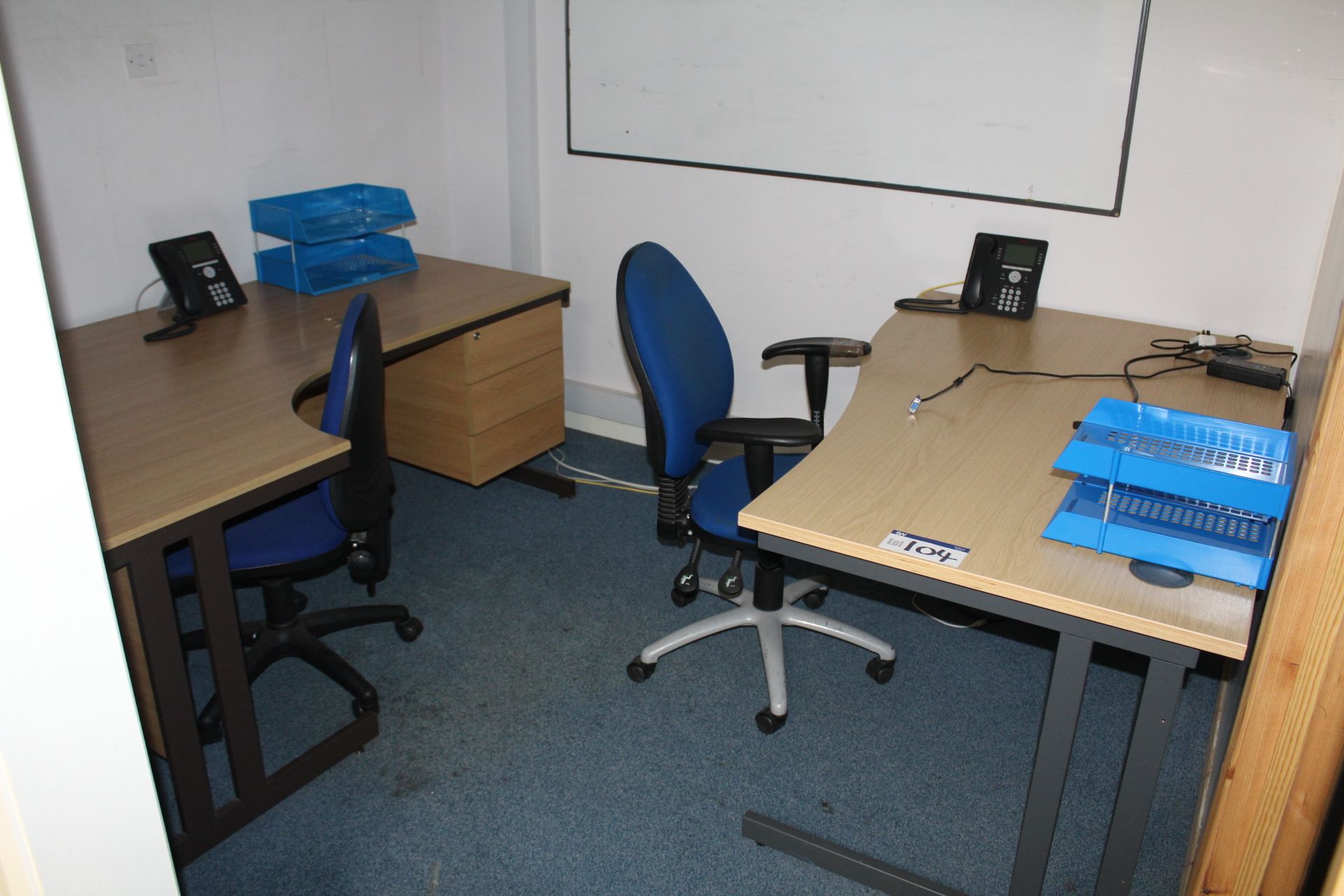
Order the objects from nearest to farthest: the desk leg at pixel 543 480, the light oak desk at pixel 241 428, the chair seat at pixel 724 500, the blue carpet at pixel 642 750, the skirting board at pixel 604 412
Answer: the light oak desk at pixel 241 428 → the blue carpet at pixel 642 750 → the chair seat at pixel 724 500 → the desk leg at pixel 543 480 → the skirting board at pixel 604 412

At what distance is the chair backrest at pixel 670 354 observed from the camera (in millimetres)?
2262

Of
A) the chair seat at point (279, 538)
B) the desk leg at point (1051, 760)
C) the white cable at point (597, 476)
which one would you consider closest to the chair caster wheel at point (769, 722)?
the desk leg at point (1051, 760)

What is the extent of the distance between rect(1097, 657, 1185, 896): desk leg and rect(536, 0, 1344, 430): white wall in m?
1.62

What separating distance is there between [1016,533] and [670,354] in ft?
3.00

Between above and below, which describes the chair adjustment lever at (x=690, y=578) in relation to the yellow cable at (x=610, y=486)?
above

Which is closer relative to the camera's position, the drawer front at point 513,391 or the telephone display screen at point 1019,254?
the telephone display screen at point 1019,254

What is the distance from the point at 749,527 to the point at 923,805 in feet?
2.95

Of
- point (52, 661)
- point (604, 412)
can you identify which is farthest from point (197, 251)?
point (52, 661)

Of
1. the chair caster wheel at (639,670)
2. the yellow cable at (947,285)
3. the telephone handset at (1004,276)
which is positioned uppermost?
the telephone handset at (1004,276)

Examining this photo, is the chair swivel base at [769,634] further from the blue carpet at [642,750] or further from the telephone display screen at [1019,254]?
the telephone display screen at [1019,254]

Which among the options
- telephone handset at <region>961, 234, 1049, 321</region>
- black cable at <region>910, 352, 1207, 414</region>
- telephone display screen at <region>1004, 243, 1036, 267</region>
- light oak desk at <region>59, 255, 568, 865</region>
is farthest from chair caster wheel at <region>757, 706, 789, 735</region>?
telephone display screen at <region>1004, 243, 1036, 267</region>

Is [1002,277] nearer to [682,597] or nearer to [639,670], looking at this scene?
[682,597]

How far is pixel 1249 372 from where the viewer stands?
95.3 inches

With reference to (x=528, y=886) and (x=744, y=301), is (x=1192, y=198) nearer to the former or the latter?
(x=744, y=301)
